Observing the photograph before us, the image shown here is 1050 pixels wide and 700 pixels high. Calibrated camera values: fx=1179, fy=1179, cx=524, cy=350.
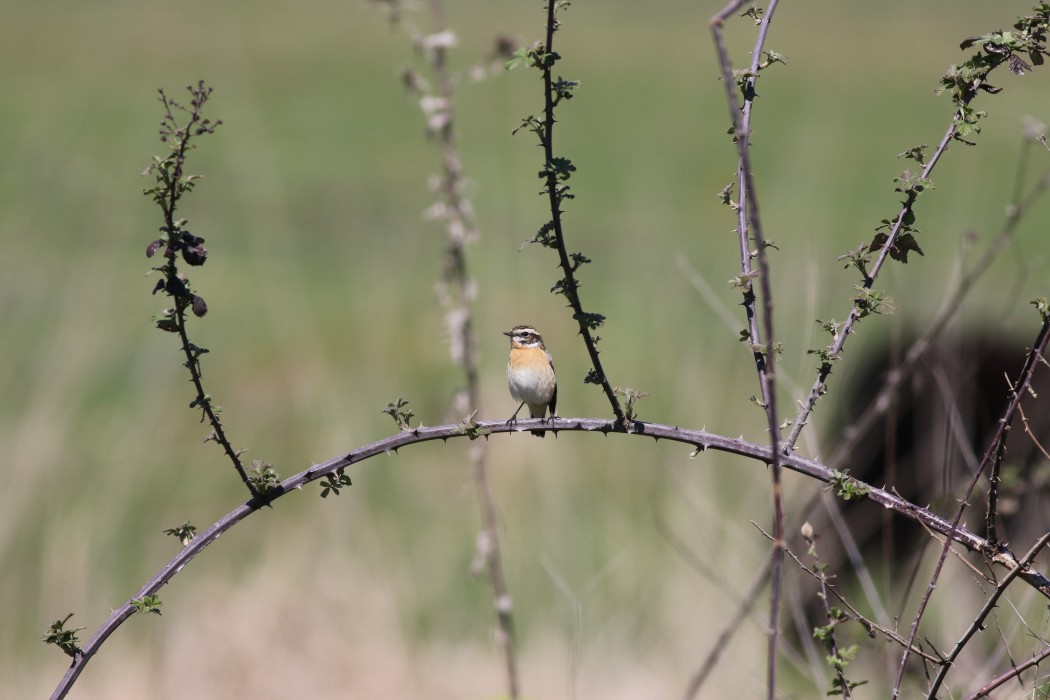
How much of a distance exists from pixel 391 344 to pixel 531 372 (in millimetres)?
4843

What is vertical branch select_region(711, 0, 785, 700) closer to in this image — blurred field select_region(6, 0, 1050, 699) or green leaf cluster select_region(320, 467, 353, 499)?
green leaf cluster select_region(320, 467, 353, 499)

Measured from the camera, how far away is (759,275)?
185cm

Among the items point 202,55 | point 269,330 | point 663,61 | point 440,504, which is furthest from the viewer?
point 663,61

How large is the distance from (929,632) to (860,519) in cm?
58

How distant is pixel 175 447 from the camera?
313 inches

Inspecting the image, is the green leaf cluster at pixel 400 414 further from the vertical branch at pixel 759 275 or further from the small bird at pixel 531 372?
the small bird at pixel 531 372

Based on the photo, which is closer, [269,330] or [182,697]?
[182,697]

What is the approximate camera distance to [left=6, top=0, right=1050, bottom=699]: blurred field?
498 centimetres

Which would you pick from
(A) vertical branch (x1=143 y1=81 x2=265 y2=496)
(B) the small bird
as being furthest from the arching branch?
(B) the small bird

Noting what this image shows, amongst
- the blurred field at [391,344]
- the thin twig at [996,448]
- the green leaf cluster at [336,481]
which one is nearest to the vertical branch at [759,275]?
the thin twig at [996,448]

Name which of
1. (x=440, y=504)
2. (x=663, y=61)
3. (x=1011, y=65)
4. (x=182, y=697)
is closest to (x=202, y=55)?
(x=663, y=61)

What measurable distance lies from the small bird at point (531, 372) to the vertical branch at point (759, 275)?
182 cm

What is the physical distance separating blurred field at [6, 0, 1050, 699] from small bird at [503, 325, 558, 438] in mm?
602

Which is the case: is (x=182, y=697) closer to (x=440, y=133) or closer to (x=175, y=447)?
(x=440, y=133)
